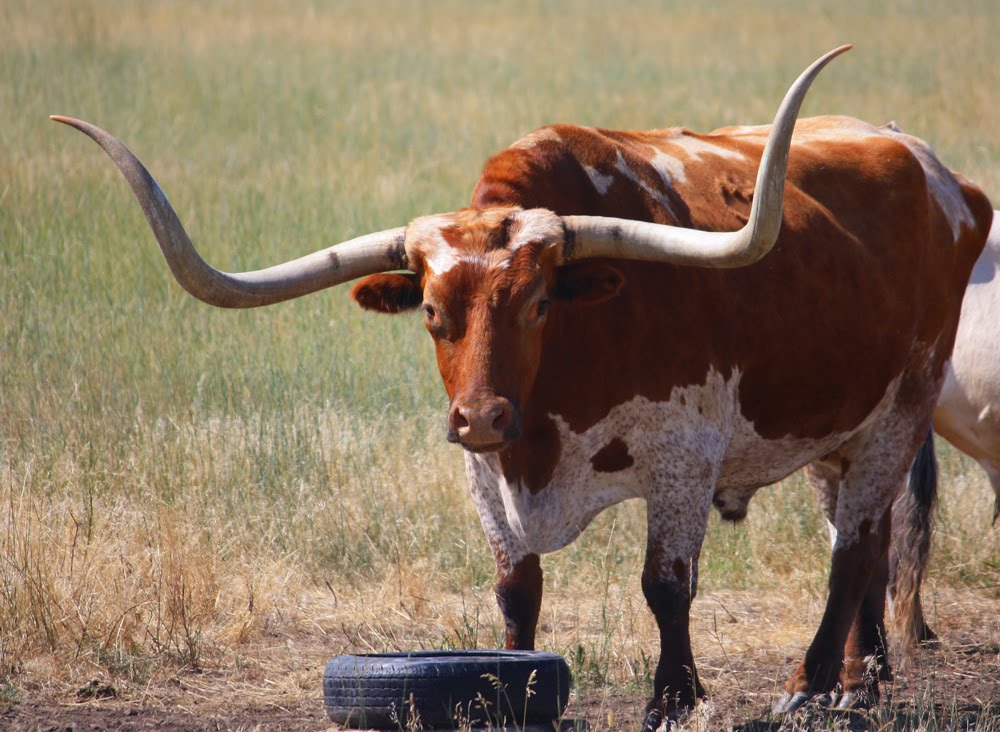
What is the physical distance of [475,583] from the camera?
22.4 feet

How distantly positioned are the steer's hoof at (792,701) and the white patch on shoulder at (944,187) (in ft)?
6.80

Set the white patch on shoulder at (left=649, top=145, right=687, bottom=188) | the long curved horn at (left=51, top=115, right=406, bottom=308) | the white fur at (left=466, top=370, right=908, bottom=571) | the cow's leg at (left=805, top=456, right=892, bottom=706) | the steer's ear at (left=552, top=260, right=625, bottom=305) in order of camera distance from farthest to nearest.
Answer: the cow's leg at (left=805, top=456, right=892, bottom=706) < the white patch on shoulder at (left=649, top=145, right=687, bottom=188) < the white fur at (left=466, top=370, right=908, bottom=571) < the steer's ear at (left=552, top=260, right=625, bottom=305) < the long curved horn at (left=51, top=115, right=406, bottom=308)

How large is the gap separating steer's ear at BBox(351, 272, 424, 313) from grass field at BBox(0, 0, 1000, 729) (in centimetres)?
152

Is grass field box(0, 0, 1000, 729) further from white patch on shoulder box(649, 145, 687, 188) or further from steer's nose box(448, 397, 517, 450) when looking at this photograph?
white patch on shoulder box(649, 145, 687, 188)

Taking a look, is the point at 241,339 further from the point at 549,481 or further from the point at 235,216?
the point at 549,481

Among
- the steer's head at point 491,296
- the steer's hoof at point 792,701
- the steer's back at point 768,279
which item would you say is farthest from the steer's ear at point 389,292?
the steer's hoof at point 792,701

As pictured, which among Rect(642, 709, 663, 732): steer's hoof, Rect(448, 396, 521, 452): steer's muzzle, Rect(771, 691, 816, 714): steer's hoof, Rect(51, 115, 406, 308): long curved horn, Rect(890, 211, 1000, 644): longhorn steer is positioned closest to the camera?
Rect(448, 396, 521, 452): steer's muzzle

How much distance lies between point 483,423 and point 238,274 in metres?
1.05

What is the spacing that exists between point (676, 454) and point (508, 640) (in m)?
0.91

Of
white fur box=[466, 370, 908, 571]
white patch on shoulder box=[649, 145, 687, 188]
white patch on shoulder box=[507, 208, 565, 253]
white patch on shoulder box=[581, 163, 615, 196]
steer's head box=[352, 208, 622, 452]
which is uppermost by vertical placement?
white patch on shoulder box=[649, 145, 687, 188]

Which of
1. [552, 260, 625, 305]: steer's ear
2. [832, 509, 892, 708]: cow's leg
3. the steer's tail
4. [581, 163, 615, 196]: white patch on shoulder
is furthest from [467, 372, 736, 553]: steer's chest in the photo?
the steer's tail

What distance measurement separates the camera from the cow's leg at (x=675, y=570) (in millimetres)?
4777

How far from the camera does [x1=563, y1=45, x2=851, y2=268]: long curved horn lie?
4.20 meters

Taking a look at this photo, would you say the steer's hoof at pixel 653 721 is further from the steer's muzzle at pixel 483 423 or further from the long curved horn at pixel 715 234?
the long curved horn at pixel 715 234
